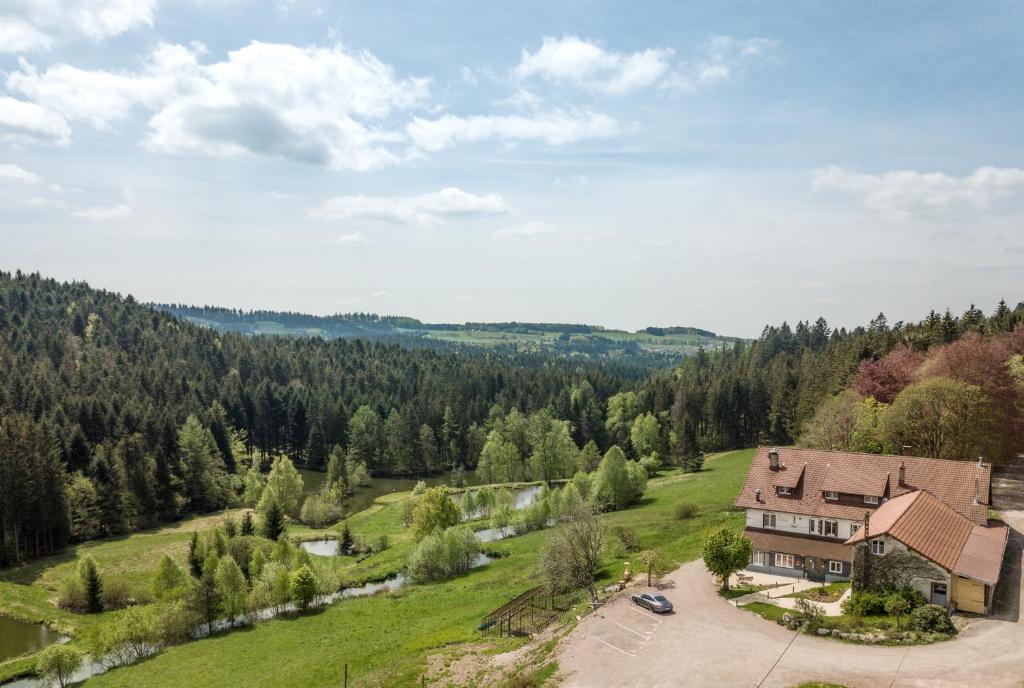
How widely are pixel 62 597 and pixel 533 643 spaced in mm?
48064

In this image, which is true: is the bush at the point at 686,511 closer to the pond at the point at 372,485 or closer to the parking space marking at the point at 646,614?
the parking space marking at the point at 646,614

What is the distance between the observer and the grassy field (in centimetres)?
4128

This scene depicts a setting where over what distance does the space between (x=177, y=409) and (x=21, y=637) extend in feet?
232

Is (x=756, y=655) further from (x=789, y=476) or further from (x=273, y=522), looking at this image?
(x=273, y=522)

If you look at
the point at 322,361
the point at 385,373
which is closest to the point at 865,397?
the point at 385,373

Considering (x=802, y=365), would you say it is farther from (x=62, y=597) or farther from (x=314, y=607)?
(x=62, y=597)

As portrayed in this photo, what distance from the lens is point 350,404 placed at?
487 feet

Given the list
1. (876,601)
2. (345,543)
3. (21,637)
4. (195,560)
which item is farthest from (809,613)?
(21,637)

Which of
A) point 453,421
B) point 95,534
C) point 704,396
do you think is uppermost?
point 704,396

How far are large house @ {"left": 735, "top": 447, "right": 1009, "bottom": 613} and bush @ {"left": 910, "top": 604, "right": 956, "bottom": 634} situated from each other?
2880 millimetres

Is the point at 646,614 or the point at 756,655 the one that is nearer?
the point at 756,655

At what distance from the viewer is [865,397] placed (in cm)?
7469

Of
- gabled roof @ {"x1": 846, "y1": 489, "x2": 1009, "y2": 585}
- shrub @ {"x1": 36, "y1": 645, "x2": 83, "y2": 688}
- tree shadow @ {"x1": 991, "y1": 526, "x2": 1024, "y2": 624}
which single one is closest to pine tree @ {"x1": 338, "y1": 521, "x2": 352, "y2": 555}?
shrub @ {"x1": 36, "y1": 645, "x2": 83, "y2": 688}

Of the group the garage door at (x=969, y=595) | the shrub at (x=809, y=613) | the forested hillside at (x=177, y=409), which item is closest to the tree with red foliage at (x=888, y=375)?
the garage door at (x=969, y=595)
